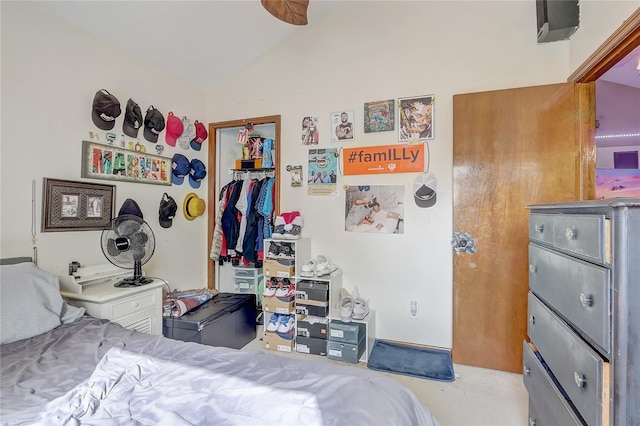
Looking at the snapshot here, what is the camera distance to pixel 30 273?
157 centimetres

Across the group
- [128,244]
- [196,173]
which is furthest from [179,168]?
[128,244]

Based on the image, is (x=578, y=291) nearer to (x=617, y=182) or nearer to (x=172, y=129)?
(x=617, y=182)

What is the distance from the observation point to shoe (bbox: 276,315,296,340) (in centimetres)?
257

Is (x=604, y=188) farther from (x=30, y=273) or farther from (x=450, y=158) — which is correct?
(x=30, y=273)

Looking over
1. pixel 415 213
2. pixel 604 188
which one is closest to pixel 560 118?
pixel 604 188

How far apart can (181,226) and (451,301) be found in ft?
8.43

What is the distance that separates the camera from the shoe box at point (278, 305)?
256cm

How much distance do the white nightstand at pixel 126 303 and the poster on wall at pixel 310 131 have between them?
5.68ft

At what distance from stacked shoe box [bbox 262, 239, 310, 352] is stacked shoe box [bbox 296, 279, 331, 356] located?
96mm

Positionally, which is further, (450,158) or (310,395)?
(450,158)

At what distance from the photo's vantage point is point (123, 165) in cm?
239

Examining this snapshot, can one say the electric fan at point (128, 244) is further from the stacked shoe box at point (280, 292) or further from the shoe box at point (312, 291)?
the shoe box at point (312, 291)

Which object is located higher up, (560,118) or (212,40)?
(212,40)

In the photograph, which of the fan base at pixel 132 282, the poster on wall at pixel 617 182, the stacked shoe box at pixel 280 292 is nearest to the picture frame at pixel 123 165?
the fan base at pixel 132 282
